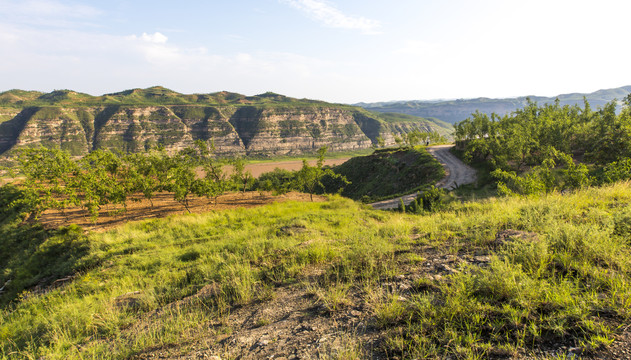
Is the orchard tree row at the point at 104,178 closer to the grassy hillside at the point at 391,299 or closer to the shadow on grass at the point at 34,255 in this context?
the shadow on grass at the point at 34,255

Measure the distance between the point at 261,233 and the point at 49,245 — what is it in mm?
15038

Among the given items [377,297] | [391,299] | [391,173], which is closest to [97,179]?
[377,297]

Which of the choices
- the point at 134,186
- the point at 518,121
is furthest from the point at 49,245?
the point at 518,121

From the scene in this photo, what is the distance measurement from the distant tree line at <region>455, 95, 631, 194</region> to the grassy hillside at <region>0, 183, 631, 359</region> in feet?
20.6

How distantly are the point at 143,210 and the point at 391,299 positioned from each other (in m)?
25.6

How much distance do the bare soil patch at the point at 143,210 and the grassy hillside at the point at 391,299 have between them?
1275cm

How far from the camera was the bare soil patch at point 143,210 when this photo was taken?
19.9 meters

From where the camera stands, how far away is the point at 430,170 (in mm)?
40750

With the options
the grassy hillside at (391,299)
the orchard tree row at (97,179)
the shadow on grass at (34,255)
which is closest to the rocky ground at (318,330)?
the grassy hillside at (391,299)

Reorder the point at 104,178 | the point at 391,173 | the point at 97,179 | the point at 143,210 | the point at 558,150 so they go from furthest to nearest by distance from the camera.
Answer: the point at 391,173
the point at 558,150
the point at 143,210
the point at 97,179
the point at 104,178

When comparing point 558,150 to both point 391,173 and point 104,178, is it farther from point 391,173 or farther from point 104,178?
Result: point 104,178

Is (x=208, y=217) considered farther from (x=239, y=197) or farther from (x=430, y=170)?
(x=430, y=170)

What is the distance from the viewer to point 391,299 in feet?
14.8

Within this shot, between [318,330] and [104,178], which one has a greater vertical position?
[104,178]
